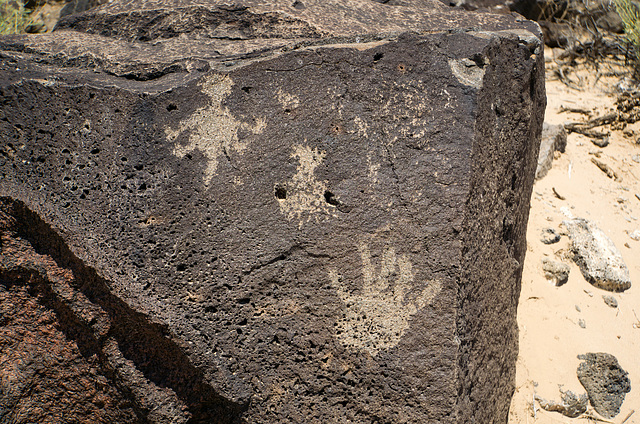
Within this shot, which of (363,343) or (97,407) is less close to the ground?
(363,343)

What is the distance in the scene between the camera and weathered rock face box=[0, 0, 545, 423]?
1303mm

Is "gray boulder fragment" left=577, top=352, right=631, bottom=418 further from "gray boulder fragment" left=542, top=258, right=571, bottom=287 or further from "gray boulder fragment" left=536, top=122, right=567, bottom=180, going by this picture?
"gray boulder fragment" left=536, top=122, right=567, bottom=180

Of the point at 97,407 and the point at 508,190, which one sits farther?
the point at 508,190

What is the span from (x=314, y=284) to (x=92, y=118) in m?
0.79

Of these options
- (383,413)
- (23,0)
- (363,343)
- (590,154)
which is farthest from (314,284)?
(23,0)

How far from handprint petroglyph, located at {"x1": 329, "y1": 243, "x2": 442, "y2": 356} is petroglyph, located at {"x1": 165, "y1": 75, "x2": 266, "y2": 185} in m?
0.43

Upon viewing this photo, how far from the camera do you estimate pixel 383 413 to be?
1.27 meters

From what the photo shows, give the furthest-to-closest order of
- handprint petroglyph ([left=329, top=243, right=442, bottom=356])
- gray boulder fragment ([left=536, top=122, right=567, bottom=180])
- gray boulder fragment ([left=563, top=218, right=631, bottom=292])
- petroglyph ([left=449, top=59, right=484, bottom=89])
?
gray boulder fragment ([left=536, top=122, right=567, bottom=180]), gray boulder fragment ([left=563, top=218, right=631, bottom=292]), petroglyph ([left=449, top=59, right=484, bottom=89]), handprint petroglyph ([left=329, top=243, right=442, bottom=356])

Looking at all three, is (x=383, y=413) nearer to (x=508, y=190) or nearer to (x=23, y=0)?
(x=508, y=190)

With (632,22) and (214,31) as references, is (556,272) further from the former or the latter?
(632,22)

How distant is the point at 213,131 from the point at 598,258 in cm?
172

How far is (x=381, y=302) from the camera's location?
4.28 ft

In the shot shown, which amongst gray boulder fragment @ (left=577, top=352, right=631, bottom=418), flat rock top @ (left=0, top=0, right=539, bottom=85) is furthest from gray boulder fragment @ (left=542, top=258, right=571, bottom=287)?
flat rock top @ (left=0, top=0, right=539, bottom=85)

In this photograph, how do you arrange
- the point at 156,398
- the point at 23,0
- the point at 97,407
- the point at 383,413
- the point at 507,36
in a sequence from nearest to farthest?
the point at 383,413 < the point at 156,398 < the point at 97,407 < the point at 507,36 < the point at 23,0
